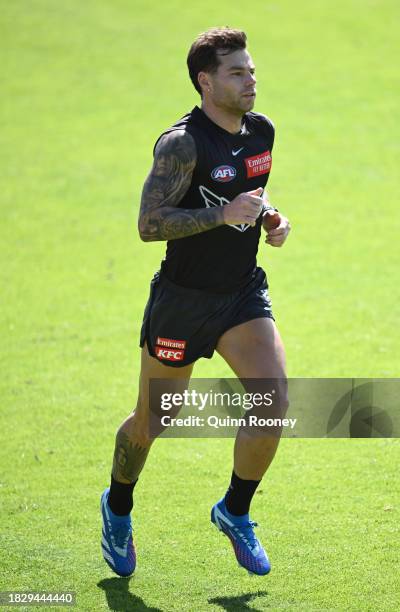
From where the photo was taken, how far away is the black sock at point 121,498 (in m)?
5.32

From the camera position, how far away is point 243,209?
15.1 feet

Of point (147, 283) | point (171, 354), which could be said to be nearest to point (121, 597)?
point (171, 354)

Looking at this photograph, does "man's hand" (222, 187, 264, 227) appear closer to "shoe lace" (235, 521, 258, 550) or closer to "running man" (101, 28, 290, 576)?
"running man" (101, 28, 290, 576)

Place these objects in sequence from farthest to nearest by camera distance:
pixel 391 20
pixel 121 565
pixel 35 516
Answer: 1. pixel 391 20
2. pixel 35 516
3. pixel 121 565

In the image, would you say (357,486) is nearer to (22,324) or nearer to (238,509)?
(238,509)

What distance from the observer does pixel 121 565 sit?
512 cm

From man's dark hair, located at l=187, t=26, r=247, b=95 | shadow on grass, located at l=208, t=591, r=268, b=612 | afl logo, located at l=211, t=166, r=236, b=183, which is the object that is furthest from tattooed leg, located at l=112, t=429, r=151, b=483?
man's dark hair, located at l=187, t=26, r=247, b=95

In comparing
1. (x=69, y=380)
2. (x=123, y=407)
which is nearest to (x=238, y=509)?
(x=123, y=407)

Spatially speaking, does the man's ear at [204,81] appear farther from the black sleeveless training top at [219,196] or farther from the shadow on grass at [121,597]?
the shadow on grass at [121,597]

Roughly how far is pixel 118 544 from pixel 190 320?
46.6 inches

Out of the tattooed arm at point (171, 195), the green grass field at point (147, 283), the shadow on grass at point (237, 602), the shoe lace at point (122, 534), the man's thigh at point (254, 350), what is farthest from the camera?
the green grass field at point (147, 283)

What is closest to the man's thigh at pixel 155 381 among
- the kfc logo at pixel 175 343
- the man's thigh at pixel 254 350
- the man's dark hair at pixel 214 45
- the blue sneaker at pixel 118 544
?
the kfc logo at pixel 175 343

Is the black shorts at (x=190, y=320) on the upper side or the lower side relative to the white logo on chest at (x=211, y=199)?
lower

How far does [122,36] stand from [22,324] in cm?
899
